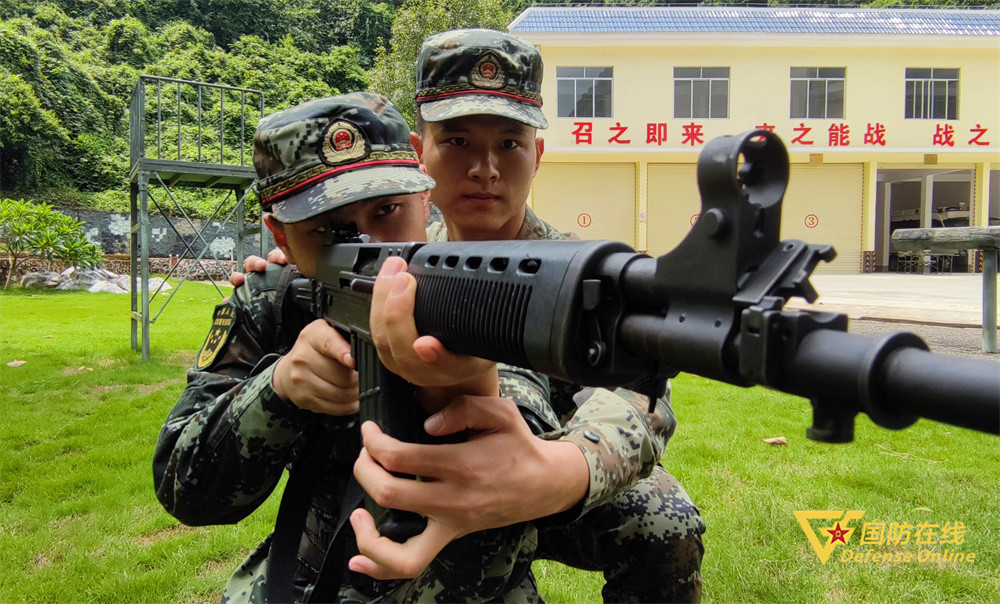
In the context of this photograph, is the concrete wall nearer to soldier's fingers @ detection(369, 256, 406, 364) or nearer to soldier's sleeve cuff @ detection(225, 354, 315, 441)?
soldier's sleeve cuff @ detection(225, 354, 315, 441)

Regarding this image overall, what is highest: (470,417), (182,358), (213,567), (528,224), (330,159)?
(330,159)

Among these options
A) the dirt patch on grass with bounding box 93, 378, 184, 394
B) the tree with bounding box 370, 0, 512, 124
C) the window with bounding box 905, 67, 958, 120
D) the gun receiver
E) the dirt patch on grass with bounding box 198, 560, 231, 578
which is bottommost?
the dirt patch on grass with bounding box 198, 560, 231, 578

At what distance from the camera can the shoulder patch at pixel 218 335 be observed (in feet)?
6.05

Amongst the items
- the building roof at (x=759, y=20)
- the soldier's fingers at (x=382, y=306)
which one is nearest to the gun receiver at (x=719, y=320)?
the soldier's fingers at (x=382, y=306)

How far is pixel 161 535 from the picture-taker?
3.42m

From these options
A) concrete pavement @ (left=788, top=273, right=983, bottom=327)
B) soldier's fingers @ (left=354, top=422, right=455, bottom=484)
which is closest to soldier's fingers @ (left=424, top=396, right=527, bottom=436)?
soldier's fingers @ (left=354, top=422, right=455, bottom=484)

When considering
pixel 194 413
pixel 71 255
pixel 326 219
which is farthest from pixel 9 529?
pixel 71 255

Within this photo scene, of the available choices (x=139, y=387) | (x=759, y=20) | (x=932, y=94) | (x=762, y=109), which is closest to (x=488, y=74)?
(x=139, y=387)

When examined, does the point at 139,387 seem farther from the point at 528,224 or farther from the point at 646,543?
the point at 646,543

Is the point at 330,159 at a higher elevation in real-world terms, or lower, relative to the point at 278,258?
higher

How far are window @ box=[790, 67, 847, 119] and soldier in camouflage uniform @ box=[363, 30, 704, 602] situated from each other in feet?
69.4

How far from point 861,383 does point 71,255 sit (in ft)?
64.3

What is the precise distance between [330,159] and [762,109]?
21614 mm

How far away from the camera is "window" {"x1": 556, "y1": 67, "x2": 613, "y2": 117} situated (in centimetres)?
2062
